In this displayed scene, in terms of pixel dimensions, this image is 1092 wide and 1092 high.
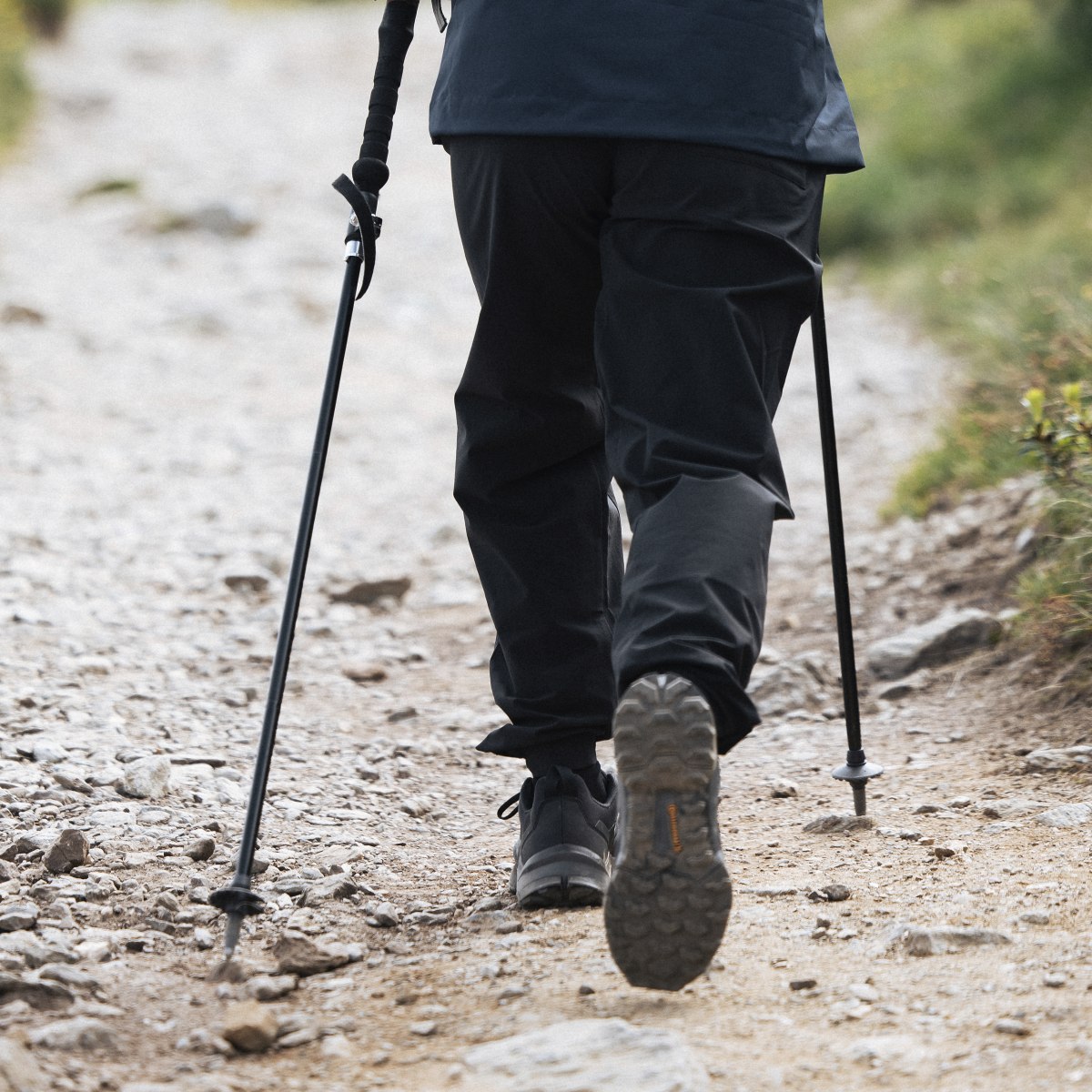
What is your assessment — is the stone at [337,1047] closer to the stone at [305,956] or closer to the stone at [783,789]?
the stone at [305,956]

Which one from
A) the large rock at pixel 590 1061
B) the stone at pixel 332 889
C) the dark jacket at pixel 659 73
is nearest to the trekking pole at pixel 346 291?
the stone at pixel 332 889

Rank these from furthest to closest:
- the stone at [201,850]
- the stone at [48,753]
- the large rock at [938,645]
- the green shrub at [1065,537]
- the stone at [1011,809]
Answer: the large rock at [938,645] → the green shrub at [1065,537] → the stone at [48,753] → the stone at [1011,809] → the stone at [201,850]

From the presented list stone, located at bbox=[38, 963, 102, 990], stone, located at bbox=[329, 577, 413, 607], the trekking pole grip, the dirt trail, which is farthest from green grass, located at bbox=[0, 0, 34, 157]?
stone, located at bbox=[38, 963, 102, 990]

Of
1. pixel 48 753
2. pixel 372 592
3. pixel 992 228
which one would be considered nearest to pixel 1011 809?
pixel 48 753

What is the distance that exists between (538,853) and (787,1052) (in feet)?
2.17

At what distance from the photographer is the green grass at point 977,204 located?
4660 millimetres

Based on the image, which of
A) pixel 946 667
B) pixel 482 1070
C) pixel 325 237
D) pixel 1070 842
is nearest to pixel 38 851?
pixel 482 1070

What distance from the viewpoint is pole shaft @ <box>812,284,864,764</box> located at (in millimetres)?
2426

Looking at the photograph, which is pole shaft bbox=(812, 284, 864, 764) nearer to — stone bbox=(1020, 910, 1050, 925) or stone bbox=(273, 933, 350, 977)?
stone bbox=(1020, 910, 1050, 925)

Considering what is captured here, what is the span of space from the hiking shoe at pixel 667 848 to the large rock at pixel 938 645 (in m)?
1.93

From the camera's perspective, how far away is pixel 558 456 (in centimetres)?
228

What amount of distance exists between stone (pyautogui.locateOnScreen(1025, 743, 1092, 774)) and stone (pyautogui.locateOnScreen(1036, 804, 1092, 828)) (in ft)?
0.88

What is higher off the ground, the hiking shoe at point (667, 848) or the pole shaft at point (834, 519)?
the pole shaft at point (834, 519)

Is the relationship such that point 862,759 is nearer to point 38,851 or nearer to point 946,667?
point 946,667
